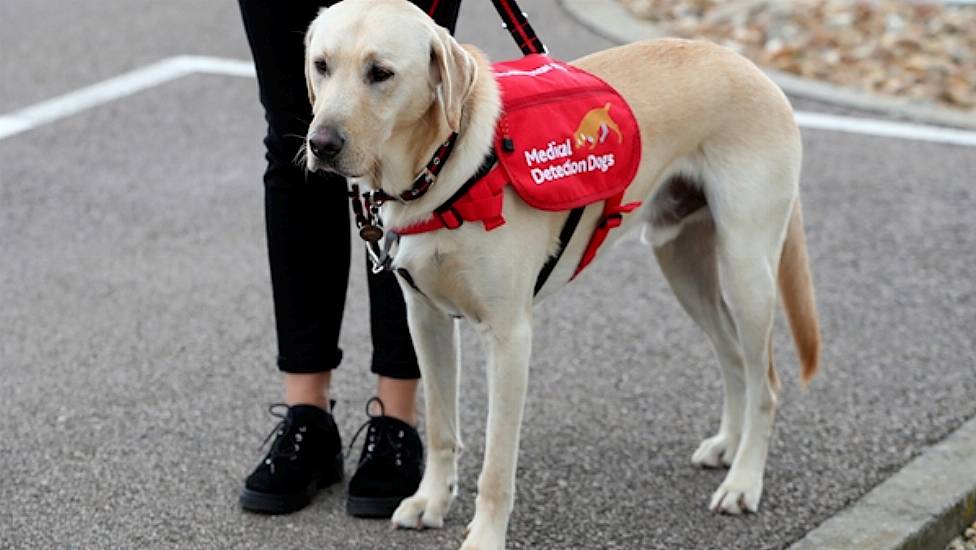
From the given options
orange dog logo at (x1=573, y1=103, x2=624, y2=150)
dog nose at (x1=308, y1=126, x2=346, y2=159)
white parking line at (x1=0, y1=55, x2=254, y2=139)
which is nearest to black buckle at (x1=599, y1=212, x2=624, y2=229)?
orange dog logo at (x1=573, y1=103, x2=624, y2=150)

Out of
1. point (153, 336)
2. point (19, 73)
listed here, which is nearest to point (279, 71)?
point (153, 336)

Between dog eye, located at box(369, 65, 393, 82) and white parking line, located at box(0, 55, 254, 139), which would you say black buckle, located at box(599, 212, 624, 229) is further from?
white parking line, located at box(0, 55, 254, 139)

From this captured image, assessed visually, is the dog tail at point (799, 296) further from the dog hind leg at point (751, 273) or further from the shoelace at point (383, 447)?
the shoelace at point (383, 447)

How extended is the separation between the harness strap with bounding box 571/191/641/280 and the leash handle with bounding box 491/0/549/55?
1.55ft

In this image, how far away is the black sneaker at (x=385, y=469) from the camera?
3.85m

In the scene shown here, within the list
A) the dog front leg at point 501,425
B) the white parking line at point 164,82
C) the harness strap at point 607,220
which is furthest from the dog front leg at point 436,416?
the white parking line at point 164,82

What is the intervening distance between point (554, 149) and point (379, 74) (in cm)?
53

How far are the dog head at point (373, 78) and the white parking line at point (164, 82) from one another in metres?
4.37

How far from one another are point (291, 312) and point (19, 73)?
4.72m

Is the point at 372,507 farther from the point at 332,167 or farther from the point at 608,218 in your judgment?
the point at 332,167

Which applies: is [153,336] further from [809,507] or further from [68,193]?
[809,507]

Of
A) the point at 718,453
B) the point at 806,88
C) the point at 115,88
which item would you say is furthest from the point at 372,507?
the point at 806,88

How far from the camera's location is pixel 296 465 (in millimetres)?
3873

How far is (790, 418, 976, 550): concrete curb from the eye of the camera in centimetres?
373
